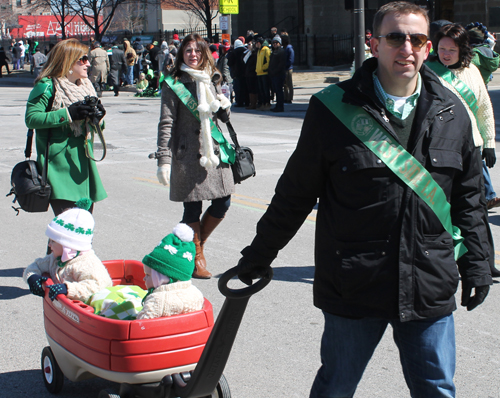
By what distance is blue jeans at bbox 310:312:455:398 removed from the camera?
2447mm

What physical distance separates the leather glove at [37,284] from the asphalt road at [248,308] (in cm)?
53

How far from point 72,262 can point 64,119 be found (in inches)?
55.8

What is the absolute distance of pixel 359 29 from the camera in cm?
1464

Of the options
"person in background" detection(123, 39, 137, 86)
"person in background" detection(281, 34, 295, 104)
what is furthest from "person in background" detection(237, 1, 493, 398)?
"person in background" detection(123, 39, 137, 86)

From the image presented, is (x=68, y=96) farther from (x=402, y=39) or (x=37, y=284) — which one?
(x=402, y=39)

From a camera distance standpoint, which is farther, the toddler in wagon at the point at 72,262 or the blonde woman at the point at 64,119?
the blonde woman at the point at 64,119

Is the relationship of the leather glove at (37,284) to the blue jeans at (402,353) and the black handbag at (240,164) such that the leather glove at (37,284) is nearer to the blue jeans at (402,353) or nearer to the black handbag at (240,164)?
the blue jeans at (402,353)

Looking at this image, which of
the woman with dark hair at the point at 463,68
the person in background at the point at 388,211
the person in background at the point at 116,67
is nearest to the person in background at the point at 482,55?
the woman with dark hair at the point at 463,68

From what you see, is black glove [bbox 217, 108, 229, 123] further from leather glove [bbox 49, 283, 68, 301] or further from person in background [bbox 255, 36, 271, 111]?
person in background [bbox 255, 36, 271, 111]

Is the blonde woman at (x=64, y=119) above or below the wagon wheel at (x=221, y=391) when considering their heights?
above

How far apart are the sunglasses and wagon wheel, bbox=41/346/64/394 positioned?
2320 mm

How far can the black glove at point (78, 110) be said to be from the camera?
472 centimetres

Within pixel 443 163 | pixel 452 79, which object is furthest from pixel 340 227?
pixel 452 79

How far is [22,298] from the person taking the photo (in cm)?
498
